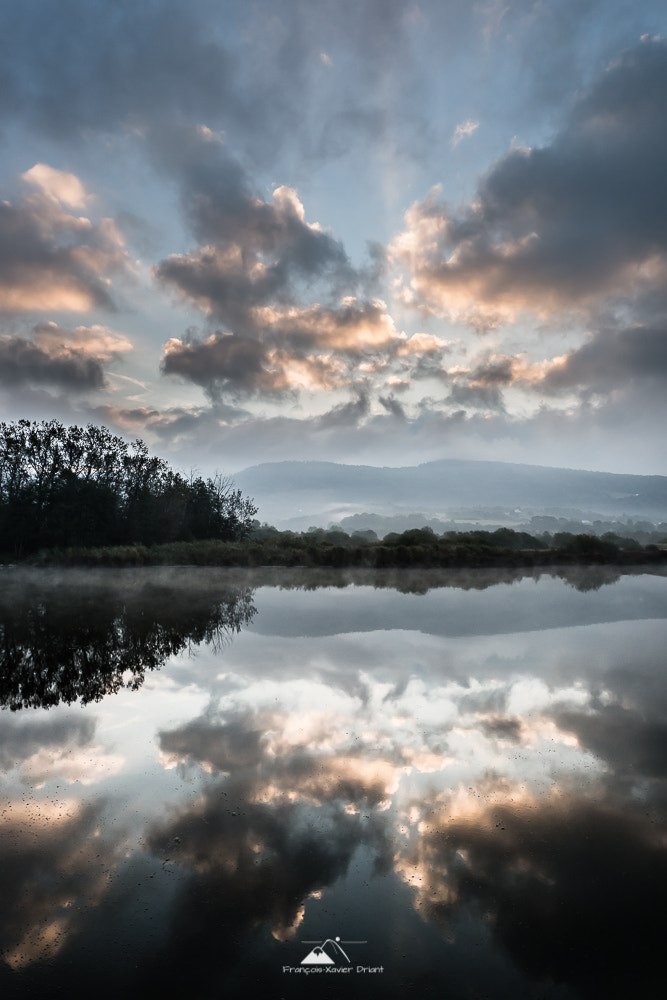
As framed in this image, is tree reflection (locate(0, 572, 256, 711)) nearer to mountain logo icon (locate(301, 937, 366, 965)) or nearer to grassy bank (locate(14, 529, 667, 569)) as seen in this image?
mountain logo icon (locate(301, 937, 366, 965))

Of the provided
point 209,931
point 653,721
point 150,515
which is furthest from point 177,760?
point 150,515

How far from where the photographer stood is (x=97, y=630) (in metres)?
10.3

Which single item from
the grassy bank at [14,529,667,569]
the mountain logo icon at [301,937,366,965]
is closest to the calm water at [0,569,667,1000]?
the mountain logo icon at [301,937,366,965]

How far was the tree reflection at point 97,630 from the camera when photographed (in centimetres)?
730

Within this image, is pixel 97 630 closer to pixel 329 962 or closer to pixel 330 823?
pixel 330 823

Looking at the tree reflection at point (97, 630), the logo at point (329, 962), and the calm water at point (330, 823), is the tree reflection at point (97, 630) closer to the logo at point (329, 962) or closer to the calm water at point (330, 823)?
the calm water at point (330, 823)

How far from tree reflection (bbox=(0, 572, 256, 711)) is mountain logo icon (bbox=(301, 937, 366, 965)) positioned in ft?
16.9

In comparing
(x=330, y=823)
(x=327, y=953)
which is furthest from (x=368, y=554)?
(x=327, y=953)

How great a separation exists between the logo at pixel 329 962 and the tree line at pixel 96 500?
25.2 metres

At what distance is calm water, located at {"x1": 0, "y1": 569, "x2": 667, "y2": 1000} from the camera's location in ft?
8.75

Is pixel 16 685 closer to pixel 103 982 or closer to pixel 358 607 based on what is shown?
pixel 103 982

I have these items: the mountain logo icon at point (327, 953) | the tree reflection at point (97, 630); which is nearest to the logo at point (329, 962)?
the mountain logo icon at point (327, 953)

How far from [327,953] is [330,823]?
3.75ft

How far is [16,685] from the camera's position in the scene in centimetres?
717
